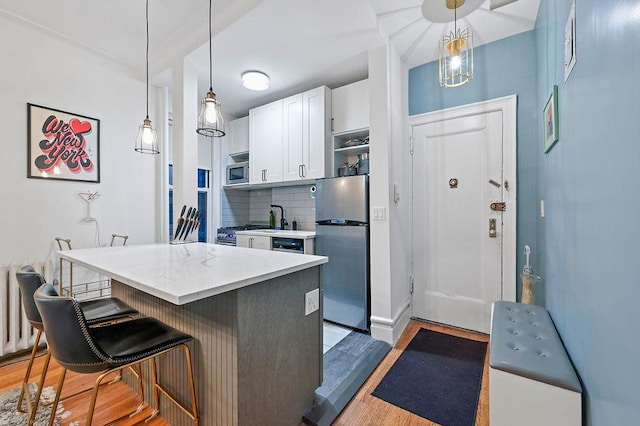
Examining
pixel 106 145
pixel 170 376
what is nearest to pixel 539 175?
pixel 170 376

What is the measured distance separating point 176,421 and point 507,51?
11.8 ft

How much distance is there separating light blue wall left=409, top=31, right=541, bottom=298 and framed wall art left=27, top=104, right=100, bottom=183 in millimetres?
3617

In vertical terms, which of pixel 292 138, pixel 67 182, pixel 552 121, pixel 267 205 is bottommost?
pixel 267 205

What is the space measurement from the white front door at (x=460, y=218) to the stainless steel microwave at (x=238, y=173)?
230cm

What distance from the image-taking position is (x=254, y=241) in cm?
324

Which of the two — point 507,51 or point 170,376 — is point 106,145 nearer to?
point 170,376

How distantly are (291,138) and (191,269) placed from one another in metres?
2.32

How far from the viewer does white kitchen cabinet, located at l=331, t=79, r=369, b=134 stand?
2.82 metres

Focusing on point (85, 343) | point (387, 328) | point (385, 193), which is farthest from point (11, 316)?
point (385, 193)

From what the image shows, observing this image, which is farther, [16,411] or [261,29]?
[261,29]

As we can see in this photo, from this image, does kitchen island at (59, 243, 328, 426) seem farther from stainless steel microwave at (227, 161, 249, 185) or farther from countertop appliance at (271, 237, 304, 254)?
stainless steel microwave at (227, 161, 249, 185)

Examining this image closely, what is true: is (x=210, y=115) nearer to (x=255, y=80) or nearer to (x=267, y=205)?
(x=255, y=80)

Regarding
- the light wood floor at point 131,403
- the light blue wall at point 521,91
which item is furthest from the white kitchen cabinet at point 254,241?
the light blue wall at point 521,91

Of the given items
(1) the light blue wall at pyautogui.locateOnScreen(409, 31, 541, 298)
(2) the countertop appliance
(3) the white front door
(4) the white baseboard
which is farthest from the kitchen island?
(1) the light blue wall at pyautogui.locateOnScreen(409, 31, 541, 298)
